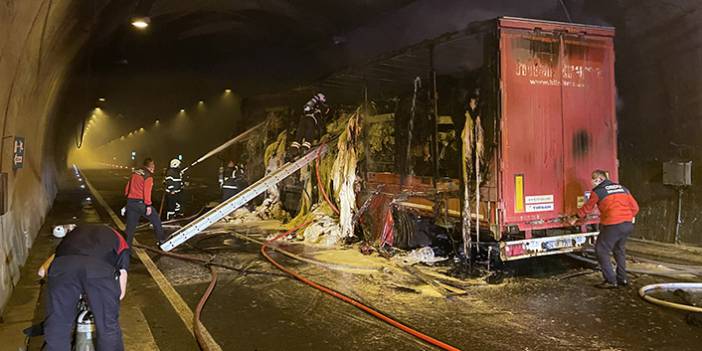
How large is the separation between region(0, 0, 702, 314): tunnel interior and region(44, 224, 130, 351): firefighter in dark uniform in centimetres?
251

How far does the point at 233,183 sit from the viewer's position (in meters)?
13.5

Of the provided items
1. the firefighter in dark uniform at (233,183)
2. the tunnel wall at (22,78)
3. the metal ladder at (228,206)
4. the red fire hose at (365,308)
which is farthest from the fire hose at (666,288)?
the firefighter in dark uniform at (233,183)

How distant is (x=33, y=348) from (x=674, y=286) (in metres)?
7.13

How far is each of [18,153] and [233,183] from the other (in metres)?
6.83

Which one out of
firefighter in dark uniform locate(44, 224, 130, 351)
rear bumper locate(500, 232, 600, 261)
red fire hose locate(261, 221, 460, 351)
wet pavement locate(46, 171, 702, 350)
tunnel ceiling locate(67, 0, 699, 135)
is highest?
tunnel ceiling locate(67, 0, 699, 135)

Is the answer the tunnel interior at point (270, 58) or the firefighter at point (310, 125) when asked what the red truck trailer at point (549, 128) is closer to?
the tunnel interior at point (270, 58)

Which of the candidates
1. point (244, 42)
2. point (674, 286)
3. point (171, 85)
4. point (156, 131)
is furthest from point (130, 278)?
point (156, 131)

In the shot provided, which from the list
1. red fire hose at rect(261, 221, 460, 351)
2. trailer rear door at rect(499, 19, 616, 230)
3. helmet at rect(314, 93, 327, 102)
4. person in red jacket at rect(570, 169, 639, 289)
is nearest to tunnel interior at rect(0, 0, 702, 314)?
trailer rear door at rect(499, 19, 616, 230)

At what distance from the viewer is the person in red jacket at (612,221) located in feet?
20.1

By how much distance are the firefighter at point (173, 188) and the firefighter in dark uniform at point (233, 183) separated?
4.00ft

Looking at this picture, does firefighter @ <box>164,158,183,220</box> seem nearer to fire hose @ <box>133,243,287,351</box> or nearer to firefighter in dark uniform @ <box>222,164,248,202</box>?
firefighter in dark uniform @ <box>222,164,248,202</box>

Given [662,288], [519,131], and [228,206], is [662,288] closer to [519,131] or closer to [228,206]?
[519,131]

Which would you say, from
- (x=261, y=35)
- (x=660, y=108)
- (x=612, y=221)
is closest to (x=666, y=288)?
(x=612, y=221)

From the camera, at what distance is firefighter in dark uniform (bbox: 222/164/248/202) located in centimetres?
1348
